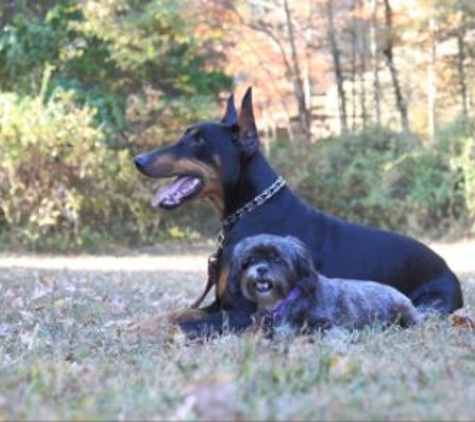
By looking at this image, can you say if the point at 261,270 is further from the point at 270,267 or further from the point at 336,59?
the point at 336,59

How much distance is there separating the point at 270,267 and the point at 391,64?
19.6 metres

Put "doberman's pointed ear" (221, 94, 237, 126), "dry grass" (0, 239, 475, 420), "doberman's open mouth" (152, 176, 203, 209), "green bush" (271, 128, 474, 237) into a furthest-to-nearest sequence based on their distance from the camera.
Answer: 1. "green bush" (271, 128, 474, 237)
2. "doberman's pointed ear" (221, 94, 237, 126)
3. "doberman's open mouth" (152, 176, 203, 209)
4. "dry grass" (0, 239, 475, 420)

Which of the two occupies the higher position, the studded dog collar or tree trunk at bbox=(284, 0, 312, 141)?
tree trunk at bbox=(284, 0, 312, 141)

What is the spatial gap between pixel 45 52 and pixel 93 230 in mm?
4450

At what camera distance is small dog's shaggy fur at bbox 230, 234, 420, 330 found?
16.3 feet

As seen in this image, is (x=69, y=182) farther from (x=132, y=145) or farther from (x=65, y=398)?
(x=65, y=398)

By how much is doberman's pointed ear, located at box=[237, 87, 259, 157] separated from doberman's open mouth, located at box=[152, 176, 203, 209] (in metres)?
0.38

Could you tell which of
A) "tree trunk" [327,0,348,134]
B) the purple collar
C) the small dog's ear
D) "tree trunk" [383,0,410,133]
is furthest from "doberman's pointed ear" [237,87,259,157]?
"tree trunk" [327,0,348,134]

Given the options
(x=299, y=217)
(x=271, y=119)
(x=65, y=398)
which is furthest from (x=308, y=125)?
(x=65, y=398)

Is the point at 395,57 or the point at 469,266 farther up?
the point at 395,57

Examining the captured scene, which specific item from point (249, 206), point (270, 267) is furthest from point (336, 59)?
point (270, 267)

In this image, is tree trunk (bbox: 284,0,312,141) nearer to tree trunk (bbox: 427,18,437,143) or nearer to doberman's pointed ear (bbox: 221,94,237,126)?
tree trunk (bbox: 427,18,437,143)

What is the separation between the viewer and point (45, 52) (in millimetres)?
21109

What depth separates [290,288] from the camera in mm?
5039
